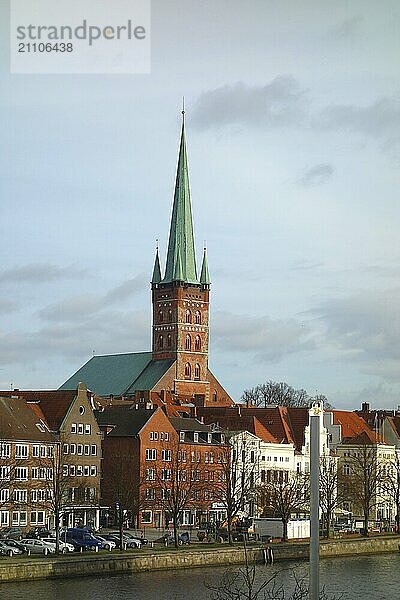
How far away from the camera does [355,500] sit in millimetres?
125625

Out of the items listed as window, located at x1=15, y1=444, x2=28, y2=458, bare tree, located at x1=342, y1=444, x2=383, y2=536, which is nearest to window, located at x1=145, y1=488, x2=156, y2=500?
window, located at x1=15, y1=444, x2=28, y2=458

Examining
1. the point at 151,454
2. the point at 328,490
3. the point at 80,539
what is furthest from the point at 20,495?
the point at 328,490

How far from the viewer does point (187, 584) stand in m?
71.9

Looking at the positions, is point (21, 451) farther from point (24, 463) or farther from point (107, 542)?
point (107, 542)

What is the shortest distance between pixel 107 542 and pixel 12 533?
11077 millimetres

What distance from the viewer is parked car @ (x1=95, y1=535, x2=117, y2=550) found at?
84.9 m

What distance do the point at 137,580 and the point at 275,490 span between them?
119ft

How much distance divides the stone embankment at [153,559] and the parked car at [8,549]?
4.31 m

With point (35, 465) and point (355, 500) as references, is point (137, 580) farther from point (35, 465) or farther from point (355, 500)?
point (355, 500)

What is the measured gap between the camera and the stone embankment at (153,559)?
69375mm

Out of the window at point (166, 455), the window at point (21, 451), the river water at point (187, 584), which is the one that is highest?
the window at point (21, 451)

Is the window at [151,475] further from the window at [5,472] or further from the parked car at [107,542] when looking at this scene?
the parked car at [107,542]

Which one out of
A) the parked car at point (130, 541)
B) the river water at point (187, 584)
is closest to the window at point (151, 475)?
the parked car at point (130, 541)

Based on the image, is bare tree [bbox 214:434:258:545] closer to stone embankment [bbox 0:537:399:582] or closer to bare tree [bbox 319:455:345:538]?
bare tree [bbox 319:455:345:538]
